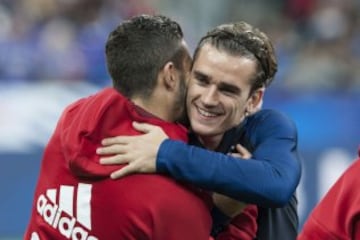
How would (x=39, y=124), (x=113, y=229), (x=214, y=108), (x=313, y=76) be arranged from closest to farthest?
(x=113, y=229), (x=214, y=108), (x=39, y=124), (x=313, y=76)

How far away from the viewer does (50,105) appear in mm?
6742

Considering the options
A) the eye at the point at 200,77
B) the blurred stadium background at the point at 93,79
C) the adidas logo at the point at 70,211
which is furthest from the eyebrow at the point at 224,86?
the blurred stadium background at the point at 93,79

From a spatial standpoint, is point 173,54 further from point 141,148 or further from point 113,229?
point 113,229

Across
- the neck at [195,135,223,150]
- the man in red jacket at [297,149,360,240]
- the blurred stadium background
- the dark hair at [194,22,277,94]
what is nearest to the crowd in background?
the blurred stadium background

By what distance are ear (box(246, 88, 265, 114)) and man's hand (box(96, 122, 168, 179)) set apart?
0.39 meters

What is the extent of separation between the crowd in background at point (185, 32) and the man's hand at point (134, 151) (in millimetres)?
4037

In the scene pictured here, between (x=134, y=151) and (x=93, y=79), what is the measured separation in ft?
13.7

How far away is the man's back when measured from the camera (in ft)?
8.95

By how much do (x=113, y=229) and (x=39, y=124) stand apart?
4.05 m

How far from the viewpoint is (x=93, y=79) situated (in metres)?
6.92

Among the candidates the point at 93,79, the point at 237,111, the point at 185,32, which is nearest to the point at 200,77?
the point at 237,111

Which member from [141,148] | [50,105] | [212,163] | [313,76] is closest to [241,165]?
[212,163]

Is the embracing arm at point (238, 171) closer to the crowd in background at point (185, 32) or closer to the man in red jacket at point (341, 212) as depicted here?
the man in red jacket at point (341, 212)

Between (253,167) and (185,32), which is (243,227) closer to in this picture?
(253,167)
